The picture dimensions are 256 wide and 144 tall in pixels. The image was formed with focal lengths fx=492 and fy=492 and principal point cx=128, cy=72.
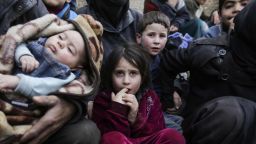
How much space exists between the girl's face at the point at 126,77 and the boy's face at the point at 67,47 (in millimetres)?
424

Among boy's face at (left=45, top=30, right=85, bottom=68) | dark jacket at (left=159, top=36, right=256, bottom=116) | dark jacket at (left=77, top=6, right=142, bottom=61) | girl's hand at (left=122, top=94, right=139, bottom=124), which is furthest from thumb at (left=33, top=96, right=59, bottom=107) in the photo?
dark jacket at (left=77, top=6, right=142, bottom=61)

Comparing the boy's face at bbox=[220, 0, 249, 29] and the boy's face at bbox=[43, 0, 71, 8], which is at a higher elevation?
the boy's face at bbox=[43, 0, 71, 8]

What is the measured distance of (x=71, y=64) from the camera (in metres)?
2.72

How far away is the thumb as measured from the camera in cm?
247

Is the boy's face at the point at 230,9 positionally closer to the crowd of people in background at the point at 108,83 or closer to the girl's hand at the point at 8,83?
the crowd of people in background at the point at 108,83

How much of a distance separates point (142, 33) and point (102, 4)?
39 centimetres

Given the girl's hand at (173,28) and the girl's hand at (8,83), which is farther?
the girl's hand at (173,28)

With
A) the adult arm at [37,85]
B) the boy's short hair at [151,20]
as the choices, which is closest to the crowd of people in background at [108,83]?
the adult arm at [37,85]

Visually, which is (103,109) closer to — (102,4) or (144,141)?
(144,141)

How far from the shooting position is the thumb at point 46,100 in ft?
8.10

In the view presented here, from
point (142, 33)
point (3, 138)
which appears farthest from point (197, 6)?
point (3, 138)

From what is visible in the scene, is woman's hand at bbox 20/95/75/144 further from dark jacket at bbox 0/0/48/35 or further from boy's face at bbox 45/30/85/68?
dark jacket at bbox 0/0/48/35

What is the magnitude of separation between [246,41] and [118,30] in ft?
4.03

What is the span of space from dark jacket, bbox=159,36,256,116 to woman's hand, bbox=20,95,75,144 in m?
0.97
